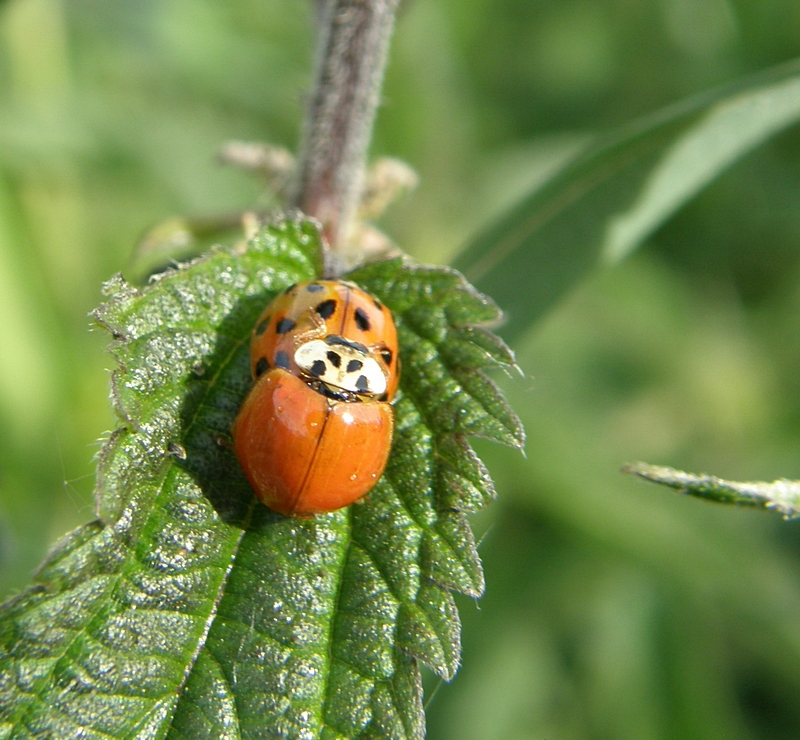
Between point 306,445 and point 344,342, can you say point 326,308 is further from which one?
point 306,445

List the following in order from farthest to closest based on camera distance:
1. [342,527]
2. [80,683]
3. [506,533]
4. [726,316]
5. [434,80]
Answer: [434,80], [726,316], [506,533], [342,527], [80,683]

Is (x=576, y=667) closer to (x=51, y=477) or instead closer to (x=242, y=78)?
(x=51, y=477)

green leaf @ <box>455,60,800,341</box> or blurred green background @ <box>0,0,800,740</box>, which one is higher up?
green leaf @ <box>455,60,800,341</box>

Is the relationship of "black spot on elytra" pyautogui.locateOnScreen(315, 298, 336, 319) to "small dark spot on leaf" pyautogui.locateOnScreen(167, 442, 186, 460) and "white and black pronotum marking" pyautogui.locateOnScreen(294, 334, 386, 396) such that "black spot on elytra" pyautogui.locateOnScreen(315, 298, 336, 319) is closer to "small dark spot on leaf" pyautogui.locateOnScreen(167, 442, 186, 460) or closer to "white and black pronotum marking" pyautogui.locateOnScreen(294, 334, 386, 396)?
"white and black pronotum marking" pyautogui.locateOnScreen(294, 334, 386, 396)

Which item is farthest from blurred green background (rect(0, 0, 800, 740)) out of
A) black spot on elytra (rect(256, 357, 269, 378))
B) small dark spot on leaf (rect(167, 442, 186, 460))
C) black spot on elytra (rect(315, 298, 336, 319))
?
small dark spot on leaf (rect(167, 442, 186, 460))

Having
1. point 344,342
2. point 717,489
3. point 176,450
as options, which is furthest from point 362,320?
point 717,489

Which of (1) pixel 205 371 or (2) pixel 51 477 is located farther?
(2) pixel 51 477

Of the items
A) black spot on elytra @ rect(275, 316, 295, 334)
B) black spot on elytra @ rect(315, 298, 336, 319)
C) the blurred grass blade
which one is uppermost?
the blurred grass blade

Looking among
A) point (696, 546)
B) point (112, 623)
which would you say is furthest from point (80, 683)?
point (696, 546)
